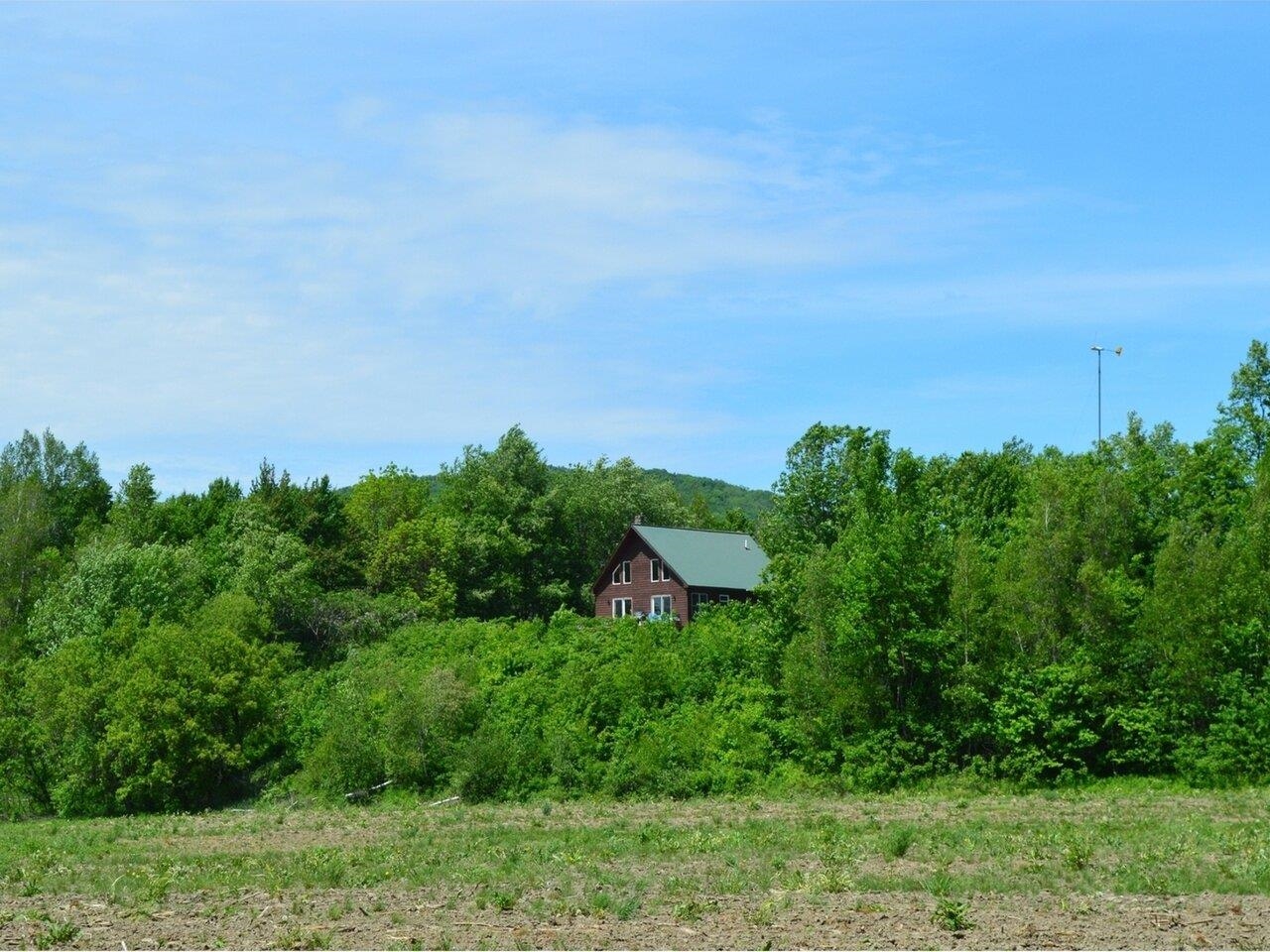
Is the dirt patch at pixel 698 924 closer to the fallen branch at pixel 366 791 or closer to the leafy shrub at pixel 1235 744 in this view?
the leafy shrub at pixel 1235 744

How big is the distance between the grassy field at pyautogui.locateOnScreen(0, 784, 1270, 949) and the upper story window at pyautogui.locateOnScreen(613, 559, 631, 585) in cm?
5062

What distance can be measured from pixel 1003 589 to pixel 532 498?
182 feet

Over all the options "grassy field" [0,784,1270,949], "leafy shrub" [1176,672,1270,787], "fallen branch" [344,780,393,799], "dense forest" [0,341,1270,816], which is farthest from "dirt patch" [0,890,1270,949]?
"fallen branch" [344,780,393,799]

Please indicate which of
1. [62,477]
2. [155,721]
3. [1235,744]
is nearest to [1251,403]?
[1235,744]

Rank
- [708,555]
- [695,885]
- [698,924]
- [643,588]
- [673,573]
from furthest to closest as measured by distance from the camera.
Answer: [708,555]
[643,588]
[673,573]
[695,885]
[698,924]

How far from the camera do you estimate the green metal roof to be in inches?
3046

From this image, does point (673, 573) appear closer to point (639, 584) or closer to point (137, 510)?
point (639, 584)

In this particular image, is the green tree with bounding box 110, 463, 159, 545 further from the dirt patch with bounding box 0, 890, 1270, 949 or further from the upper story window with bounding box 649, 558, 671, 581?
the dirt patch with bounding box 0, 890, 1270, 949

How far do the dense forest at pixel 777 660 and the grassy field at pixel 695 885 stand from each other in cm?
968

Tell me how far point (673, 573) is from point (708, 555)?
4.26 meters

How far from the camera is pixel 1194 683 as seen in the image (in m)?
37.8

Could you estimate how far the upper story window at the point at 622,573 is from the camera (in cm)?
8019

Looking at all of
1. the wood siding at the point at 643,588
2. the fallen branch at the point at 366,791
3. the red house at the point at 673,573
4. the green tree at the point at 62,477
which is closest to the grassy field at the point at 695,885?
the fallen branch at the point at 366,791

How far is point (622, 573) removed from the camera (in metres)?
80.6
